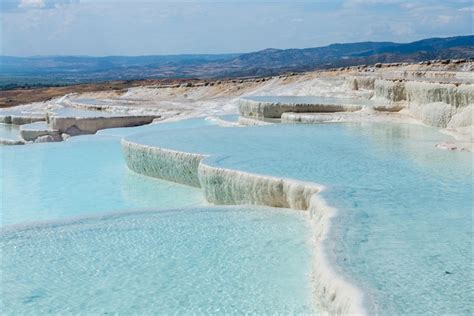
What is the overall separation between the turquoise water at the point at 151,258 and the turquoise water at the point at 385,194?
0.43m

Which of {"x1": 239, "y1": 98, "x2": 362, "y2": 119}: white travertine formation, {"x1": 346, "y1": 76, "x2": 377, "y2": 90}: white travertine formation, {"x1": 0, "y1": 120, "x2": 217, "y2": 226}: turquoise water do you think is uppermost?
{"x1": 346, "y1": 76, "x2": 377, "y2": 90}: white travertine formation

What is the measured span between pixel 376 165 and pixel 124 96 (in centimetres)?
1686

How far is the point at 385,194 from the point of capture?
5223 millimetres

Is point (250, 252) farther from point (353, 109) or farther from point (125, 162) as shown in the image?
point (353, 109)

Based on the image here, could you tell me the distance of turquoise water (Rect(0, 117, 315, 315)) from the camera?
12.3 ft

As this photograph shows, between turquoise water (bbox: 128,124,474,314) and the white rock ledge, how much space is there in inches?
3.6

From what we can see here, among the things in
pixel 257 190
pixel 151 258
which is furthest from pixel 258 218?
pixel 151 258

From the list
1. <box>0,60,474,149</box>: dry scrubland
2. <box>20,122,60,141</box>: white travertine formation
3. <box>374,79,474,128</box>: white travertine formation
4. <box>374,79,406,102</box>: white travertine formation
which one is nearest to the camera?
<box>374,79,474,128</box>: white travertine formation

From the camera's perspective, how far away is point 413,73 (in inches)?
549

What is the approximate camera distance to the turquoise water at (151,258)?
3.75 meters

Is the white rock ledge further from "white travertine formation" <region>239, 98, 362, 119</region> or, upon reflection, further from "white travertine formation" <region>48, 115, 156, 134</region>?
"white travertine formation" <region>48, 115, 156, 134</region>

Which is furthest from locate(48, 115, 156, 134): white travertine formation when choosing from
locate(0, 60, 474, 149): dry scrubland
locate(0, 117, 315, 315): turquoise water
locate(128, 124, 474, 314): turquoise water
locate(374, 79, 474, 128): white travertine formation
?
locate(0, 117, 315, 315): turquoise water

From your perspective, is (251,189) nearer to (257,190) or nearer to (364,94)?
(257,190)

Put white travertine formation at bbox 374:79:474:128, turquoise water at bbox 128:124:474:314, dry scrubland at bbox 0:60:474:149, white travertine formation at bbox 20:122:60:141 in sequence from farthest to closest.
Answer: white travertine formation at bbox 20:122:60:141 → dry scrubland at bbox 0:60:474:149 → white travertine formation at bbox 374:79:474:128 → turquoise water at bbox 128:124:474:314
